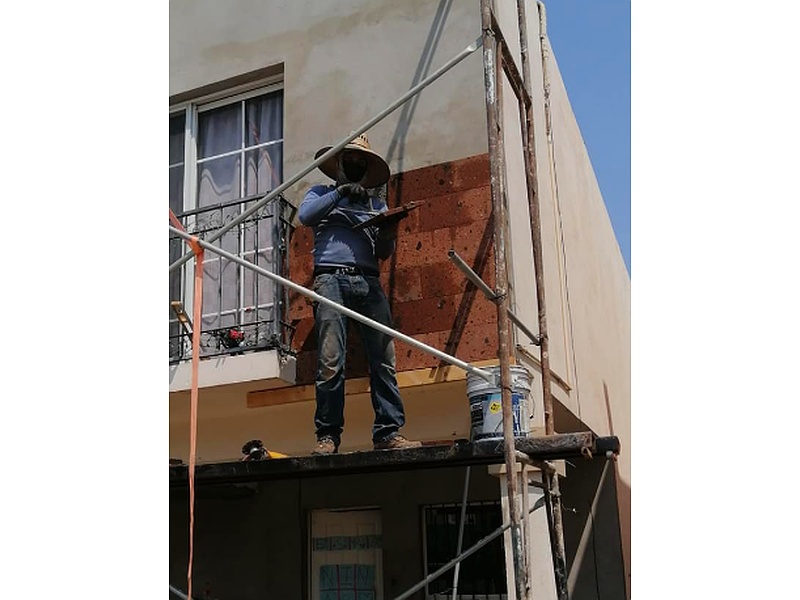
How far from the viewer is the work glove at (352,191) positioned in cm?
585

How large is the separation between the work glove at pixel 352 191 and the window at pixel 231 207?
108 cm

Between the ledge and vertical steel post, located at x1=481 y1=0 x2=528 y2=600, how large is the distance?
0.65 feet

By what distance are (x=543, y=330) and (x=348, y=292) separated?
1.38m

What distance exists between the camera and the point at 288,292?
6.77 metres

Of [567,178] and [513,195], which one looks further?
[567,178]

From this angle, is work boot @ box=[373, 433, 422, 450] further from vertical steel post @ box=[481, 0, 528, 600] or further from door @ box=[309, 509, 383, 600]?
door @ box=[309, 509, 383, 600]

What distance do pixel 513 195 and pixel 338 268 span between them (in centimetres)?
156

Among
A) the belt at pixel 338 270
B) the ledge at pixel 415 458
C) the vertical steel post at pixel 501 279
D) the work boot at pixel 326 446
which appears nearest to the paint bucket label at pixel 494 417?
the ledge at pixel 415 458

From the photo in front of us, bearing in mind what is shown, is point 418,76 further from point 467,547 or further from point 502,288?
point 467,547
